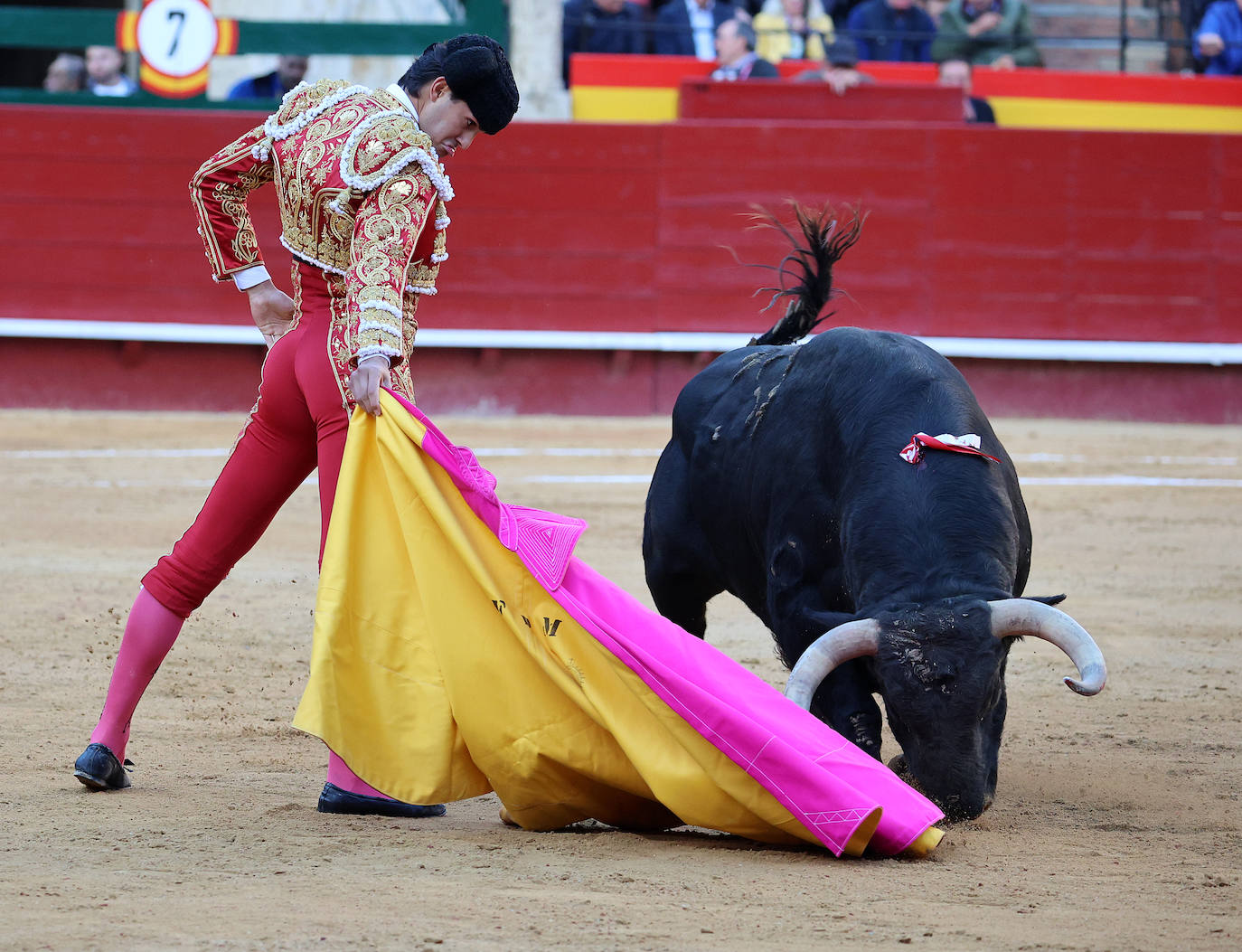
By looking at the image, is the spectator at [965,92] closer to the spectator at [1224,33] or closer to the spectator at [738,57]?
the spectator at [738,57]

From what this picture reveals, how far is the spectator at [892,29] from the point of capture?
8984 mm

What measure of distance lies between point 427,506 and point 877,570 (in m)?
0.70

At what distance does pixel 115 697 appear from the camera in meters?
2.62

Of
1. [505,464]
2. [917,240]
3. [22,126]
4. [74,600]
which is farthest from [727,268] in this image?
[74,600]

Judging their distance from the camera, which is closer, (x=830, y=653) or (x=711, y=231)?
(x=830, y=653)

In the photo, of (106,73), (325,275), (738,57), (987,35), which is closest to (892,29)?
(987,35)

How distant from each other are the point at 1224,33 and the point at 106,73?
19.3 feet

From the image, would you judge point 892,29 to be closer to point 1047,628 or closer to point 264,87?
point 264,87

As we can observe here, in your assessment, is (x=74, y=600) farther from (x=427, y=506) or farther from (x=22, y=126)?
(x=22, y=126)

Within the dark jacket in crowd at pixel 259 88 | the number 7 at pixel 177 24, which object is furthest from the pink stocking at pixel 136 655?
the dark jacket in crowd at pixel 259 88

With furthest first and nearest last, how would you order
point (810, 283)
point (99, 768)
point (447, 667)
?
point (810, 283)
point (99, 768)
point (447, 667)

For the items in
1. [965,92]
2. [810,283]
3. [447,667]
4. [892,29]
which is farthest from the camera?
[892,29]

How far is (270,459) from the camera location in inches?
103

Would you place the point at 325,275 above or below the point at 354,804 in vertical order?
above
